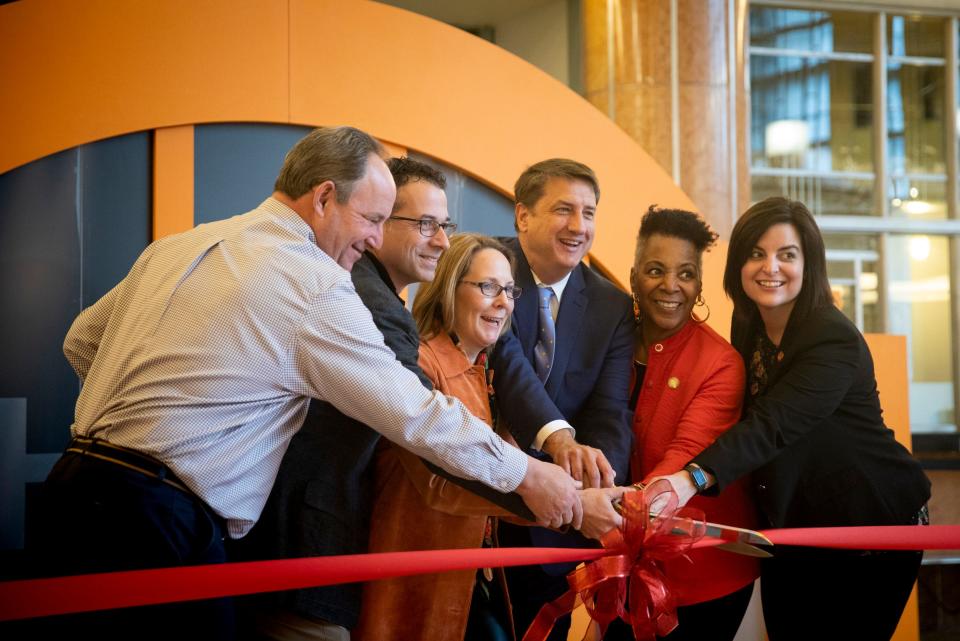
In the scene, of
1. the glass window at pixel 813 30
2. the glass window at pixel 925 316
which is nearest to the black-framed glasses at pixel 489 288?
the glass window at pixel 813 30

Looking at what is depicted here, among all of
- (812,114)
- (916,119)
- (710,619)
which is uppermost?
(812,114)

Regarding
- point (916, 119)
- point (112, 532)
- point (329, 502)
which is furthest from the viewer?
point (916, 119)

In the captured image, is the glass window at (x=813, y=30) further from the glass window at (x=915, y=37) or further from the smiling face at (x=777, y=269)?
the smiling face at (x=777, y=269)

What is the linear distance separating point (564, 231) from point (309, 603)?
1.41 m

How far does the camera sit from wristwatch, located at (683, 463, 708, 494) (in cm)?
274

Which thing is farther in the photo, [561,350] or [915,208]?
[915,208]

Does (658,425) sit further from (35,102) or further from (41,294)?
(35,102)

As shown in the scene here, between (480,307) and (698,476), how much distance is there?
76 cm

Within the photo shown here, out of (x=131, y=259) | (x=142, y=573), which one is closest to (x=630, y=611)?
(x=142, y=573)

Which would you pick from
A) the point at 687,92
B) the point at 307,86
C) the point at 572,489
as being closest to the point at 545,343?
the point at 572,489

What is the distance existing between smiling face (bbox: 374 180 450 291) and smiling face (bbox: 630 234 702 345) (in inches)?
24.4

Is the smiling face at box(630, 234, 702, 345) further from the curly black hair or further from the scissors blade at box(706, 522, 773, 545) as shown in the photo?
the scissors blade at box(706, 522, 773, 545)

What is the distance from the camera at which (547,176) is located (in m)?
3.25

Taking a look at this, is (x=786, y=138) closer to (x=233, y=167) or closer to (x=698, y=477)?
(x=233, y=167)
